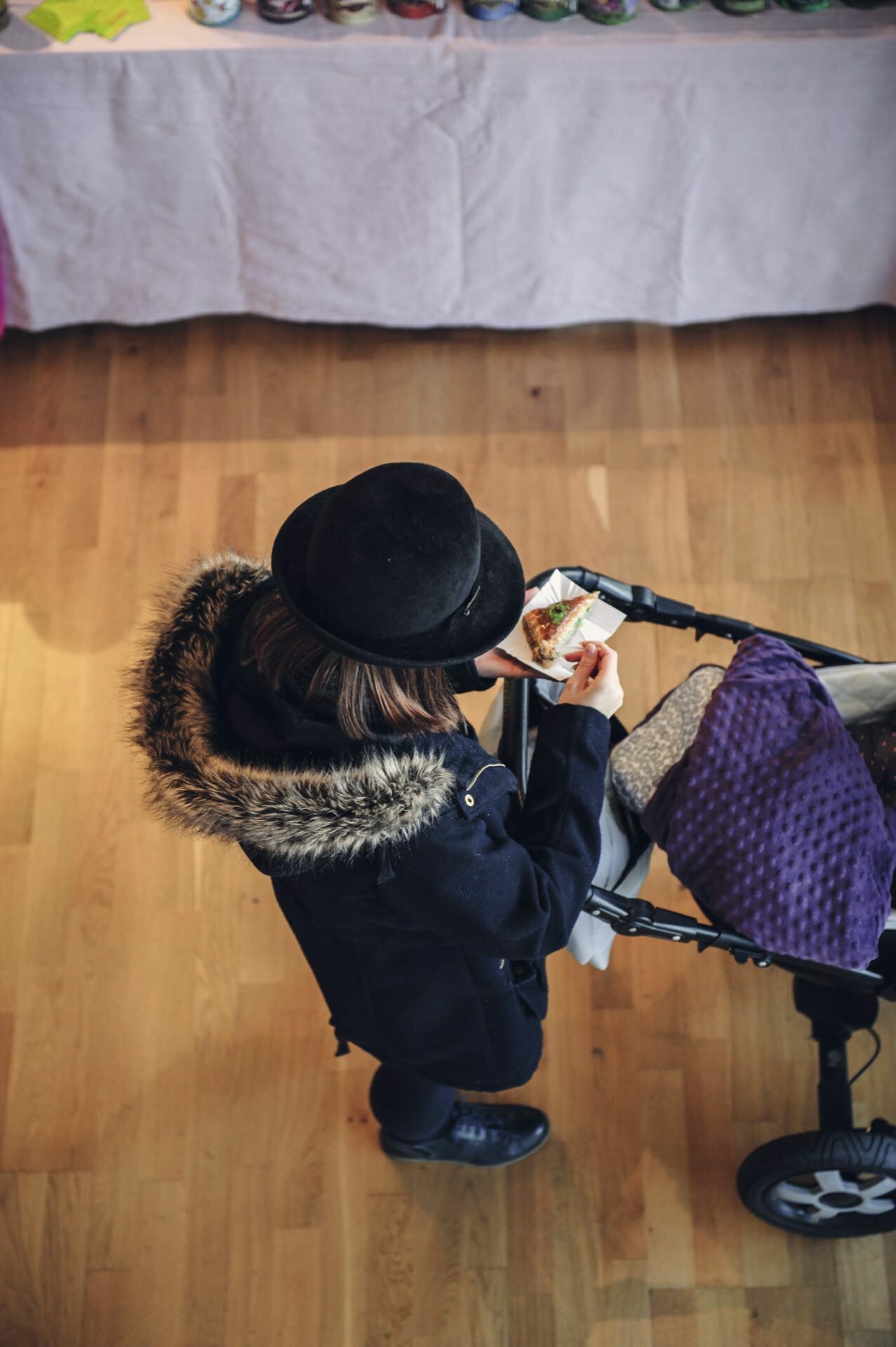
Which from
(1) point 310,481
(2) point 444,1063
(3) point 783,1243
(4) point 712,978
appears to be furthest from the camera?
(1) point 310,481

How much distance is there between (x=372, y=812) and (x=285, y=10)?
174cm

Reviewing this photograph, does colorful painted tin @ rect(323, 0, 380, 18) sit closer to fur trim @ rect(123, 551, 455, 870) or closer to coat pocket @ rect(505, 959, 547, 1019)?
fur trim @ rect(123, 551, 455, 870)

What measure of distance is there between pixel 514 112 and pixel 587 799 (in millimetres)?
1564

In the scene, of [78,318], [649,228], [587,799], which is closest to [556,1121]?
[587,799]

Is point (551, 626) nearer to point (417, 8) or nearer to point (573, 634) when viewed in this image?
point (573, 634)

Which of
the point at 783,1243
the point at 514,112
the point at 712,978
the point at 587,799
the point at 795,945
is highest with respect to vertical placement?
the point at 514,112

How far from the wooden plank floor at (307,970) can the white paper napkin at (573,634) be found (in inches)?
30.3

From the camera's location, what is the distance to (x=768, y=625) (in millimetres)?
2348

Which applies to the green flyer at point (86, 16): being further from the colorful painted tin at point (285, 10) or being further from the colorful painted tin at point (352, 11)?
the colorful painted tin at point (352, 11)

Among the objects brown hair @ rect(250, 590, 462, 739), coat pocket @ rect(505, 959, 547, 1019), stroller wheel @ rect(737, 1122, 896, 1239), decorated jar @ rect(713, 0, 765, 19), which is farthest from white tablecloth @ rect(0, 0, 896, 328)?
stroller wheel @ rect(737, 1122, 896, 1239)

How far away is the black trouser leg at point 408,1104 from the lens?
1731 millimetres

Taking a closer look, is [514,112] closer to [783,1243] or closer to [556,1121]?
[556,1121]

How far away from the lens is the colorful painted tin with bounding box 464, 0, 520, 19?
80.1 inches

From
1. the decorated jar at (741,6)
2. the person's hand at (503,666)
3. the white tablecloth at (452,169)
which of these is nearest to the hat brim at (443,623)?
the person's hand at (503,666)
